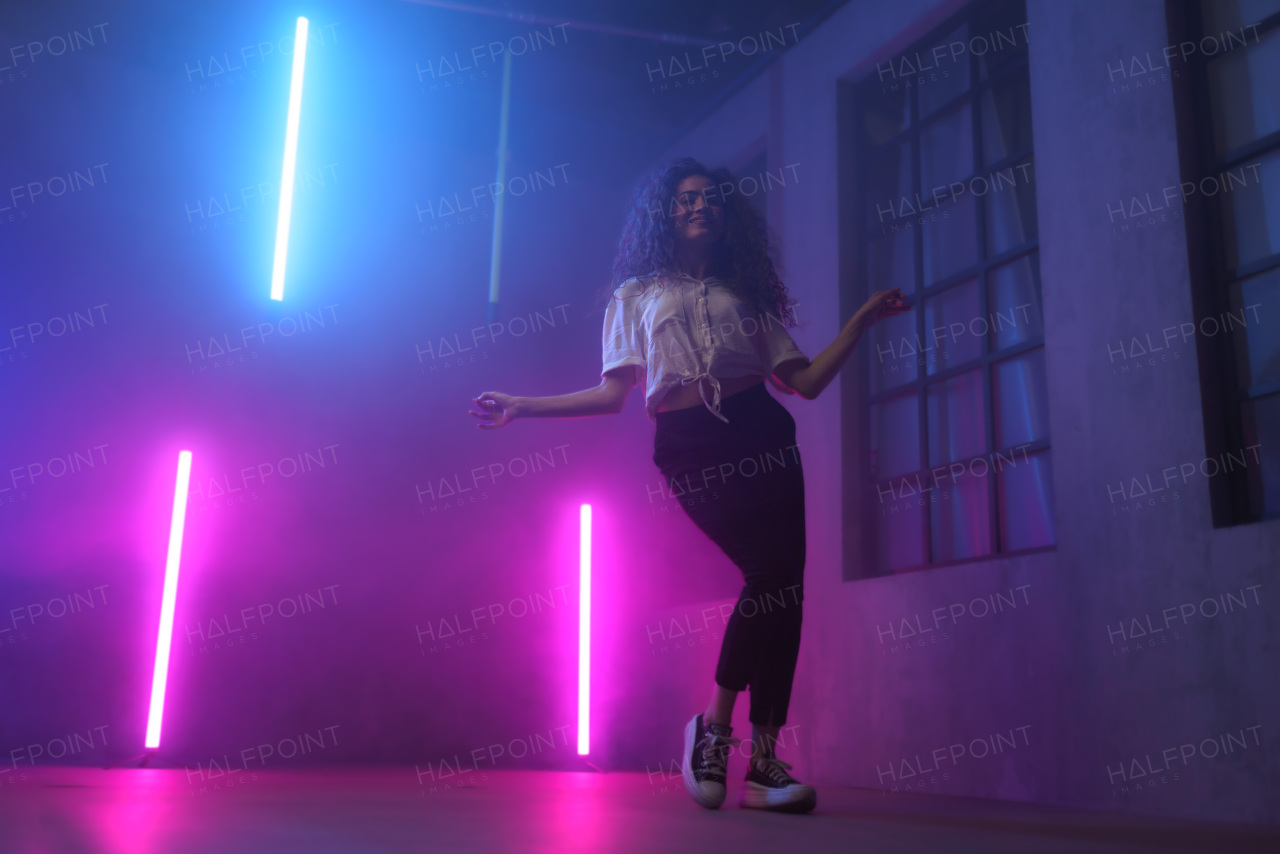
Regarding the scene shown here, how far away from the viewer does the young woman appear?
1921mm

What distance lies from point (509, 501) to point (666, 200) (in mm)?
2314

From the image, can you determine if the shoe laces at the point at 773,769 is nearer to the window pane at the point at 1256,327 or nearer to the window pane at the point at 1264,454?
the window pane at the point at 1264,454

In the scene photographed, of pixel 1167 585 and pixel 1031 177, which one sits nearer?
pixel 1167 585

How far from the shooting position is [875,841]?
1450mm

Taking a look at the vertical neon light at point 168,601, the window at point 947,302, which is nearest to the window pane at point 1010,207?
the window at point 947,302

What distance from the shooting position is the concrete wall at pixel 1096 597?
82.7 inches

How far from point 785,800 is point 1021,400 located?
5.07ft

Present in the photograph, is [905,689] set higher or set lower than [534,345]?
lower

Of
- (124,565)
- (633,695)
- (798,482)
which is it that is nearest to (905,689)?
(798,482)

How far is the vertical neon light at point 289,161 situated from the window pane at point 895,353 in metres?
2.33

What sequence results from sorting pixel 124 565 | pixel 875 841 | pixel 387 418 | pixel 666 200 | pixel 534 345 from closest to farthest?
pixel 875 841
pixel 666 200
pixel 124 565
pixel 387 418
pixel 534 345

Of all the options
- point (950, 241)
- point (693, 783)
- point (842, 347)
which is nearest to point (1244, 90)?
point (950, 241)

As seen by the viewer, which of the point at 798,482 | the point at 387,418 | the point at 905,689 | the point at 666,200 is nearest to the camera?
the point at 798,482

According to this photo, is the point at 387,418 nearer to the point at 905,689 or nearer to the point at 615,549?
the point at 615,549
